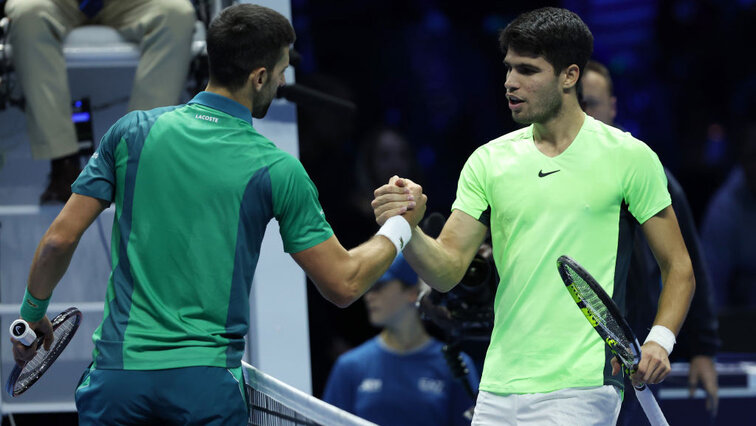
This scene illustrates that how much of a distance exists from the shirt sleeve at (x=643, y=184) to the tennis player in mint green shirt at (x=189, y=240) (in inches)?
35.2

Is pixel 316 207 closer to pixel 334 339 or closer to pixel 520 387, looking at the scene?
pixel 520 387

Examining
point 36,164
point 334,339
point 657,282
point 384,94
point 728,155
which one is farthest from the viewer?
point 728,155

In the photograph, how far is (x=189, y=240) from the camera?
306 centimetres

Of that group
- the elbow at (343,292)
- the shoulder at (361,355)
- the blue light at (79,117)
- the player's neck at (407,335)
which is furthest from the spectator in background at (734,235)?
the elbow at (343,292)

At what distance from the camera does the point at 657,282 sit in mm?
4781

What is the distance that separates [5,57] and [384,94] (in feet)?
13.3

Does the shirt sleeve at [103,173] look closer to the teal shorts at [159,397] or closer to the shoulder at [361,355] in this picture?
the teal shorts at [159,397]

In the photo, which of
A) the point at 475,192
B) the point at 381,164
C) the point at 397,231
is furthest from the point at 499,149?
the point at 381,164

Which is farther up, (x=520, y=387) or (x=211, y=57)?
(x=211, y=57)

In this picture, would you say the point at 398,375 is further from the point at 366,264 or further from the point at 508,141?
the point at 366,264

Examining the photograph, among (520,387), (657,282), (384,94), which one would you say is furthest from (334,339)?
(520,387)

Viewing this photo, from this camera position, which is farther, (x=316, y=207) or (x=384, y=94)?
A: (x=384, y=94)

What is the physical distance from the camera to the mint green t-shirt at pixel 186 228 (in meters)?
3.04

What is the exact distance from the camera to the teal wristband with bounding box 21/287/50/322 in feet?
10.5
